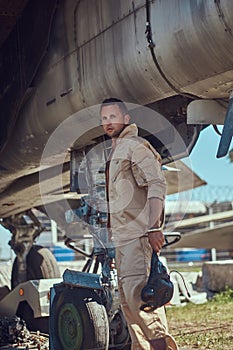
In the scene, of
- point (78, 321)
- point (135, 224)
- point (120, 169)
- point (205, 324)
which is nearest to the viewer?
point (135, 224)

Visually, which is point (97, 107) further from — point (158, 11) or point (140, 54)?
point (158, 11)

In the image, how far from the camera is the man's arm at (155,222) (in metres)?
4.39

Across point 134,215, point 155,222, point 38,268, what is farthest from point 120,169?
point 38,268

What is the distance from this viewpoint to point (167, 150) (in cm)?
650

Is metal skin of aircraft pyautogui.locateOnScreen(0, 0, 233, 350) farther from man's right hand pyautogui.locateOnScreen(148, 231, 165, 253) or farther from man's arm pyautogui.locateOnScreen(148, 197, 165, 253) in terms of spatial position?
man's right hand pyautogui.locateOnScreen(148, 231, 165, 253)

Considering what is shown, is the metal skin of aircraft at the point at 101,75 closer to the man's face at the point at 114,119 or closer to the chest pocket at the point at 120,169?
the man's face at the point at 114,119

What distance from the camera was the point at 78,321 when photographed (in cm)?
586

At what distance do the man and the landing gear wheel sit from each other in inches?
61.0

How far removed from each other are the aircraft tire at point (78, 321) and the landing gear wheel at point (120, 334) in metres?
0.35

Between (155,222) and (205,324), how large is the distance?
527 cm

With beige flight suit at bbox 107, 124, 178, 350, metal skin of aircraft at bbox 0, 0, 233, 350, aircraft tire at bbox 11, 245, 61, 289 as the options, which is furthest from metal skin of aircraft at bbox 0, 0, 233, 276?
aircraft tire at bbox 11, 245, 61, 289

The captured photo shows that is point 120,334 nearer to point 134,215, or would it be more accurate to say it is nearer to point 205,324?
point 134,215

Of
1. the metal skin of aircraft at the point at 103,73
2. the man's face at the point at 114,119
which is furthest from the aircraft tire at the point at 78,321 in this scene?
the man's face at the point at 114,119

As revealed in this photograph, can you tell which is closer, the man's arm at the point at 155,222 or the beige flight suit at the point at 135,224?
the man's arm at the point at 155,222
